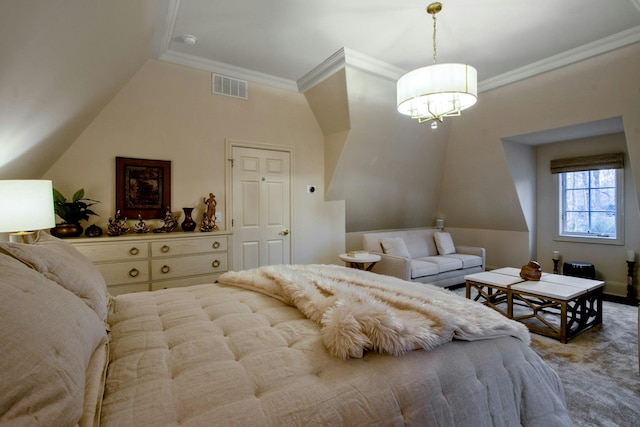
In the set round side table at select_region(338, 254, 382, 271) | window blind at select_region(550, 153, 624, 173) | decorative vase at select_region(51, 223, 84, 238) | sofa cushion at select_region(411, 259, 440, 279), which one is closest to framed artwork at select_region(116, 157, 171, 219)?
decorative vase at select_region(51, 223, 84, 238)

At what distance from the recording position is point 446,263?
4.50 meters

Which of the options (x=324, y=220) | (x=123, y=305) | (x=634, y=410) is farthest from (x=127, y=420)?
(x=324, y=220)

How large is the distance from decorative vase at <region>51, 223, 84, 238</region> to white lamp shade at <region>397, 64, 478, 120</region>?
9.92 feet

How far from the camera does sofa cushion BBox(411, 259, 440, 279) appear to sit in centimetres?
415

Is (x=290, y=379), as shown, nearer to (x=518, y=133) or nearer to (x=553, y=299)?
(x=553, y=299)

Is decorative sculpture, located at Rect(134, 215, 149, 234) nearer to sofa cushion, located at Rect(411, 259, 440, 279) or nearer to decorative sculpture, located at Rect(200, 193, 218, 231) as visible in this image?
decorative sculpture, located at Rect(200, 193, 218, 231)

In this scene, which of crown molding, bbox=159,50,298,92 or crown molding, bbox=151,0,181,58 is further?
crown molding, bbox=159,50,298,92

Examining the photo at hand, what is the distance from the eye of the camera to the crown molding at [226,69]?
3367 mm

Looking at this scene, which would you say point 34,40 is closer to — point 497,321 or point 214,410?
point 214,410

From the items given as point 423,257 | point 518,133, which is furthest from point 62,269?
point 518,133

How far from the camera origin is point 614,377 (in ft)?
7.26

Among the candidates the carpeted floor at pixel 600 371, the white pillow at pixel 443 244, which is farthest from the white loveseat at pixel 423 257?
the carpeted floor at pixel 600 371

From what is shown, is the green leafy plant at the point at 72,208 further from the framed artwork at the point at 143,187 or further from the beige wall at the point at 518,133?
the beige wall at the point at 518,133

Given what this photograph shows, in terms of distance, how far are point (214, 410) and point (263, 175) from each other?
3410 millimetres
